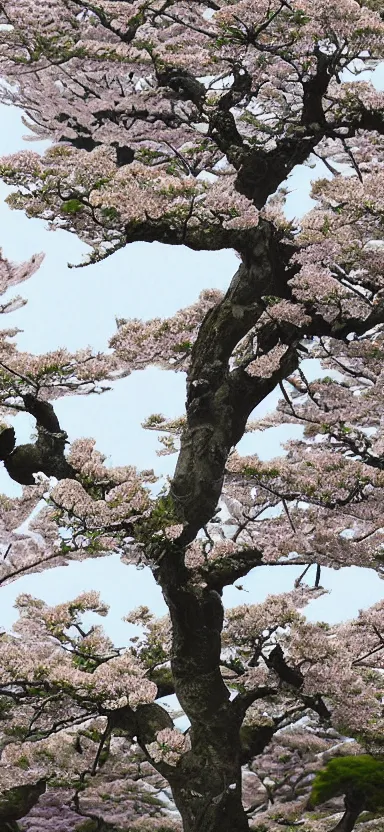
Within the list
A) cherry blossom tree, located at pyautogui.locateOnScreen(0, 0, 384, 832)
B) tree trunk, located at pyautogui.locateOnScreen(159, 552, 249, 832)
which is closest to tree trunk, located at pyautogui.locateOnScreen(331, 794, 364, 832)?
cherry blossom tree, located at pyautogui.locateOnScreen(0, 0, 384, 832)

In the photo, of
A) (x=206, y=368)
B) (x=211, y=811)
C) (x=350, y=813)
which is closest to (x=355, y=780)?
(x=350, y=813)

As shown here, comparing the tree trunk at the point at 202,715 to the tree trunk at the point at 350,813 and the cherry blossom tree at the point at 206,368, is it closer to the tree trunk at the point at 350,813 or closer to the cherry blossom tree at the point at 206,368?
the cherry blossom tree at the point at 206,368

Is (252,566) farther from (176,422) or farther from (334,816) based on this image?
(334,816)

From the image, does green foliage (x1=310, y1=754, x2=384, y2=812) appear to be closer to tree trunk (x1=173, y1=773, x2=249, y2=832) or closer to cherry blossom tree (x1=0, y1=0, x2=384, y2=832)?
cherry blossom tree (x1=0, y1=0, x2=384, y2=832)

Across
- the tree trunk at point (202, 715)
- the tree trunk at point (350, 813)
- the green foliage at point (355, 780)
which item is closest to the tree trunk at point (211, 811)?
the tree trunk at point (202, 715)

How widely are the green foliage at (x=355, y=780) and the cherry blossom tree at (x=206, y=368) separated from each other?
107 mm

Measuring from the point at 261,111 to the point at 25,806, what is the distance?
20.1 feet

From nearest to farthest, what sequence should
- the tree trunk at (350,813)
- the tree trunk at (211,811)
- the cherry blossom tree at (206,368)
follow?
1. the cherry blossom tree at (206,368)
2. the tree trunk at (211,811)
3. the tree trunk at (350,813)

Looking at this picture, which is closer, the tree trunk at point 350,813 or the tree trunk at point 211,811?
the tree trunk at point 211,811

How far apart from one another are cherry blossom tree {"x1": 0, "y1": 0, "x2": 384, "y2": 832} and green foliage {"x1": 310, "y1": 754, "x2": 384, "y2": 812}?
107mm

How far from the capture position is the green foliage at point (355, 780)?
25.4 ft

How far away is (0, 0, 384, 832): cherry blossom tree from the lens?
5859mm

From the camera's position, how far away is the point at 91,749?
8320 mm

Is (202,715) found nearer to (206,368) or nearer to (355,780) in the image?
(355,780)
